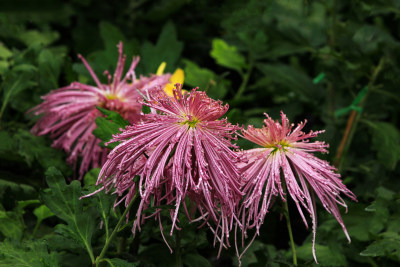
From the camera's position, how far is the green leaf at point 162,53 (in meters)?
1.02

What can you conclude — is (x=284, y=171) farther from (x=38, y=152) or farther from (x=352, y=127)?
(x=352, y=127)

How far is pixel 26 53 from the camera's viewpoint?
897 millimetres

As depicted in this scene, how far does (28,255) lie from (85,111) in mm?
329

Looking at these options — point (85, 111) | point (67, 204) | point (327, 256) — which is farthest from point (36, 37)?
point (327, 256)

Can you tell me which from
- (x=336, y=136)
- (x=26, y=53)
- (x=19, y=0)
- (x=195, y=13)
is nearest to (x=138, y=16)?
(x=195, y=13)

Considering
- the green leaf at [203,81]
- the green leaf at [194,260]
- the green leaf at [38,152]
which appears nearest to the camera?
the green leaf at [194,260]

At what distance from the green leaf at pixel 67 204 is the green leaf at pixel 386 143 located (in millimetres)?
642

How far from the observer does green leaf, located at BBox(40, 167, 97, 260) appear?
0.55 m

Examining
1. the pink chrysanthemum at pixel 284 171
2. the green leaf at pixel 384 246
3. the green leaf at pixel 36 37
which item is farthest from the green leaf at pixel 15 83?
the green leaf at pixel 384 246

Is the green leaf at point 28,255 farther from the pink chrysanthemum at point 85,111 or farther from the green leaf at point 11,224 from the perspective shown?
the pink chrysanthemum at point 85,111

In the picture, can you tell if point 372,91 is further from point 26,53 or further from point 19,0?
point 19,0

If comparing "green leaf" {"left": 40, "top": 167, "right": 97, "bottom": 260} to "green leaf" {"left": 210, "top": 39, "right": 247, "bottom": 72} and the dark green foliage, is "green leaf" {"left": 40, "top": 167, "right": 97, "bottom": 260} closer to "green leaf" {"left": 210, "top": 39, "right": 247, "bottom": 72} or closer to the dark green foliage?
the dark green foliage

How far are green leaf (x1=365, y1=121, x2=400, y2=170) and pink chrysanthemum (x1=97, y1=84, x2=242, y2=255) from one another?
0.55 m

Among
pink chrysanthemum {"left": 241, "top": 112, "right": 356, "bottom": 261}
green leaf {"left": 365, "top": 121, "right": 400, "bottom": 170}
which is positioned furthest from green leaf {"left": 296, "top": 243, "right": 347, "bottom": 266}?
green leaf {"left": 365, "top": 121, "right": 400, "bottom": 170}
